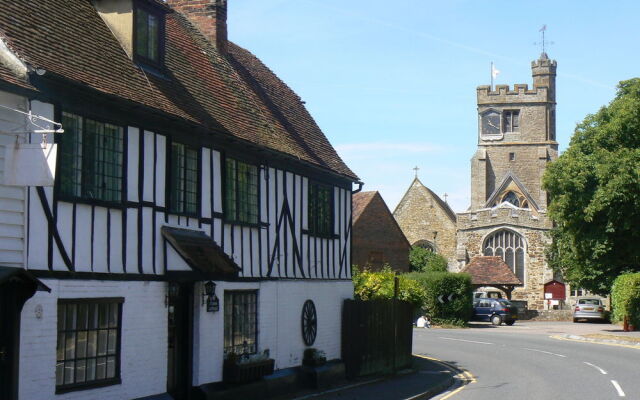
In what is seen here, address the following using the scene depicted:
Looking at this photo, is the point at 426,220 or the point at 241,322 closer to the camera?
the point at 241,322

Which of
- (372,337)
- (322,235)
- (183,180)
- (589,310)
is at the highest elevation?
(183,180)

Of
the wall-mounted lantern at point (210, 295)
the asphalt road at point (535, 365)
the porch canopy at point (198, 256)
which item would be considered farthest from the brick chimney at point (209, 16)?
the asphalt road at point (535, 365)

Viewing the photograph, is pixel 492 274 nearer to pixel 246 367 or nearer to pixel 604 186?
pixel 604 186

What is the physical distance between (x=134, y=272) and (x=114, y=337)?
40.4 inches

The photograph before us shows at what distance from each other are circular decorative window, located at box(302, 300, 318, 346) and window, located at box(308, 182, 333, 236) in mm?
1656

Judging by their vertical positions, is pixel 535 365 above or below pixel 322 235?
below

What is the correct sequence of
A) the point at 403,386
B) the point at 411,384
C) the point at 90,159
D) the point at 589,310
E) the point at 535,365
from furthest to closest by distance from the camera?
1. the point at 589,310
2. the point at 535,365
3. the point at 411,384
4. the point at 403,386
5. the point at 90,159

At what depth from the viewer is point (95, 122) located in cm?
1284

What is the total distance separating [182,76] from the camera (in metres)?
16.9

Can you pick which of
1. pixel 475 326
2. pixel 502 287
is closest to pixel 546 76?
pixel 502 287

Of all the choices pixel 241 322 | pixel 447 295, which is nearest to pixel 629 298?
pixel 447 295

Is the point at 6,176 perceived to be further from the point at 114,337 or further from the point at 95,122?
the point at 114,337

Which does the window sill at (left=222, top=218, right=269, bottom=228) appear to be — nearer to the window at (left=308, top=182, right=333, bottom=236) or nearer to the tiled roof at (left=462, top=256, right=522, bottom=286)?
the window at (left=308, top=182, right=333, bottom=236)

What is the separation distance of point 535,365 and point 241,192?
11.6 metres
